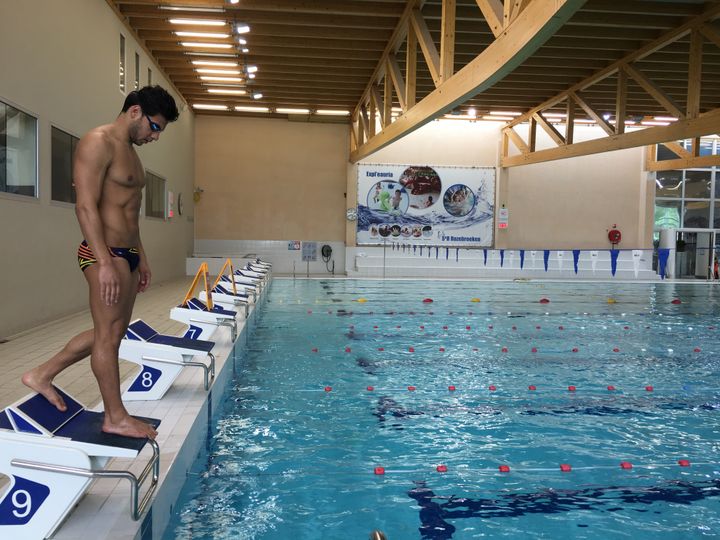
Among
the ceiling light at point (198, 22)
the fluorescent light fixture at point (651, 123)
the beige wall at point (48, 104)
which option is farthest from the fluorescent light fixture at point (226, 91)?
the fluorescent light fixture at point (651, 123)

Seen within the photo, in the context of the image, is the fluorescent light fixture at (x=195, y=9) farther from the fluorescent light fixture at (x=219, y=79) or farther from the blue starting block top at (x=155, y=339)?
the blue starting block top at (x=155, y=339)

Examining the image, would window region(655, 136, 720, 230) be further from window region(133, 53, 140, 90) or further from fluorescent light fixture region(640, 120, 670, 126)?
window region(133, 53, 140, 90)

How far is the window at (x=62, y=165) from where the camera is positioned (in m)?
7.32

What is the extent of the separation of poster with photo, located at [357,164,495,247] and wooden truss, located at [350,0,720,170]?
1.57 m

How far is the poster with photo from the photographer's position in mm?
17984

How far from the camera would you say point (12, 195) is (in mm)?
6105

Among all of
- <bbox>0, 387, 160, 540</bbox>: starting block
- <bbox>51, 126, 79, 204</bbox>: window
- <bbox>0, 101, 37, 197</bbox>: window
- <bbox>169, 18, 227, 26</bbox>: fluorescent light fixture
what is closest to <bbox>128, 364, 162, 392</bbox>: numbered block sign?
<bbox>0, 387, 160, 540</bbox>: starting block

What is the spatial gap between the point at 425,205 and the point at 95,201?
1633 cm

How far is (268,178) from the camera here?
17.8 m

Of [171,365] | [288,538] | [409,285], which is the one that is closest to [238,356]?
[171,365]

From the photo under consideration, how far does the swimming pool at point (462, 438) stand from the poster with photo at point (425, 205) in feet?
32.6

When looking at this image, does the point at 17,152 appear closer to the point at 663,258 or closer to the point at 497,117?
the point at 497,117

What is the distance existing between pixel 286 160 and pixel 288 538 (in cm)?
1590

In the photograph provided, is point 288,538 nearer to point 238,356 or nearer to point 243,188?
point 238,356
